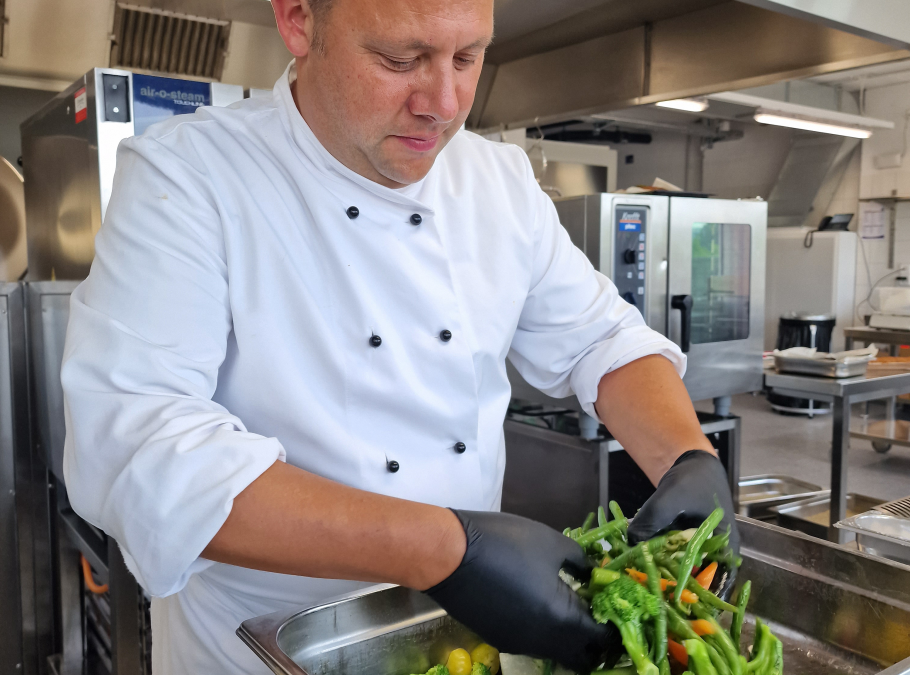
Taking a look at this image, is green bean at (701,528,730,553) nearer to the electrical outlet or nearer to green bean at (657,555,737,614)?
green bean at (657,555,737,614)

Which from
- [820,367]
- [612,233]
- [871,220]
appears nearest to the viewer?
[612,233]

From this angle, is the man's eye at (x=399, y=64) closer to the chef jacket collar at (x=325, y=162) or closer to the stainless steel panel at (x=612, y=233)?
the chef jacket collar at (x=325, y=162)

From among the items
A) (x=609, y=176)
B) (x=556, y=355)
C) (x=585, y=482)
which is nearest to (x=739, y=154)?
(x=609, y=176)

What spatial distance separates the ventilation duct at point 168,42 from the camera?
10.2ft

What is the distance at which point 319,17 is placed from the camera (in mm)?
1034

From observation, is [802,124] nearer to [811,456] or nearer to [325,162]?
[811,456]

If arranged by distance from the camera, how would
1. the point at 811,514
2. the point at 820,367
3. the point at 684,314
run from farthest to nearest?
the point at 811,514, the point at 820,367, the point at 684,314

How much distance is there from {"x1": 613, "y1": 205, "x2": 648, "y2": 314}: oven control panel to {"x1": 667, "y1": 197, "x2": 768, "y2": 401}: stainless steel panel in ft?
0.49

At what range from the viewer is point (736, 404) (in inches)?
330

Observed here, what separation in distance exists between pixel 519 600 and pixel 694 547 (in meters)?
0.25

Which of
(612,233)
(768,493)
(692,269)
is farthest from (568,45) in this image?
(768,493)

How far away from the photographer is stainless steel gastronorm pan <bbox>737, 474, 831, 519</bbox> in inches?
139

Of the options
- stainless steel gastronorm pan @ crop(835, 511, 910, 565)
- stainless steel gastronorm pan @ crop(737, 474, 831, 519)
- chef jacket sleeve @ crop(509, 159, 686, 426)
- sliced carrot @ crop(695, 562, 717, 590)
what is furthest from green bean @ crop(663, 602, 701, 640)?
stainless steel gastronorm pan @ crop(737, 474, 831, 519)

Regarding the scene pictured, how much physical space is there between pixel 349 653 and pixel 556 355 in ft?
2.43
